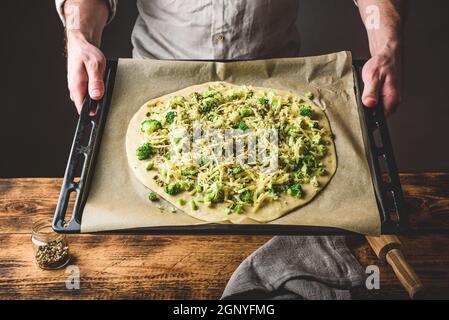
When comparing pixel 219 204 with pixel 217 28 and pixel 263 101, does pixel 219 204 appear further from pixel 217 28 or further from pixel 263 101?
pixel 217 28

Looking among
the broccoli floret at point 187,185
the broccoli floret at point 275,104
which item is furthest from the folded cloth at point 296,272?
the broccoli floret at point 275,104

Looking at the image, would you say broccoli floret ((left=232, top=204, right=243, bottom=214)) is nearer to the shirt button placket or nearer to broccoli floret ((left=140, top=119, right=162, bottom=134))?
broccoli floret ((left=140, top=119, right=162, bottom=134))

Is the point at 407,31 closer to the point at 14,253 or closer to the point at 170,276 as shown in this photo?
the point at 170,276

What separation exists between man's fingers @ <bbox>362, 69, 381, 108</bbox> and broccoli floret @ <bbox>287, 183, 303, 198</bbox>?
0.49 metres

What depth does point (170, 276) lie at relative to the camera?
175 centimetres

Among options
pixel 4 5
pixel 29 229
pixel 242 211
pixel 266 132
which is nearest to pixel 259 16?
pixel 266 132

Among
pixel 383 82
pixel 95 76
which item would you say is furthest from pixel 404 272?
pixel 95 76

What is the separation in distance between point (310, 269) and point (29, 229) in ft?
3.54

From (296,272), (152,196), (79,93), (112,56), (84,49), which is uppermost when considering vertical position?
(84,49)

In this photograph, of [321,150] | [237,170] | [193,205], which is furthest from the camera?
[321,150]

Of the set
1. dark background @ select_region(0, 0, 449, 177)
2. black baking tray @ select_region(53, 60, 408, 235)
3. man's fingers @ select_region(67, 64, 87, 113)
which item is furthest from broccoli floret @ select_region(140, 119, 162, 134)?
dark background @ select_region(0, 0, 449, 177)

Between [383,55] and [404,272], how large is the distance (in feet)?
3.02

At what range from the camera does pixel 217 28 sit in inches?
89.0

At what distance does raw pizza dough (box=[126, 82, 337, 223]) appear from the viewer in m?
1.65
